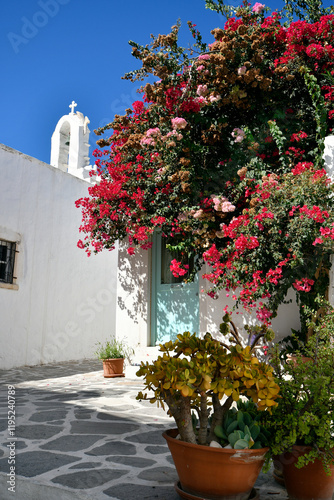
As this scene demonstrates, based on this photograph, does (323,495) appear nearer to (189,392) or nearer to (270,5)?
(189,392)

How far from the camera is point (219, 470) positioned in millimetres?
2148

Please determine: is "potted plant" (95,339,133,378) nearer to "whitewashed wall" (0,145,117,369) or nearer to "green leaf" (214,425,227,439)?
"whitewashed wall" (0,145,117,369)

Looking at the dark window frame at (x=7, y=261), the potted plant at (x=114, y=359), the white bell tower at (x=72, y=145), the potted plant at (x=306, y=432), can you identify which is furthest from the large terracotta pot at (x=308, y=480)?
the white bell tower at (x=72, y=145)

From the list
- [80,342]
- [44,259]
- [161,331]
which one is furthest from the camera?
[80,342]

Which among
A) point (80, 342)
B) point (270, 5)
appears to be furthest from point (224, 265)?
point (80, 342)

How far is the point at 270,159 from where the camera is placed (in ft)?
21.3

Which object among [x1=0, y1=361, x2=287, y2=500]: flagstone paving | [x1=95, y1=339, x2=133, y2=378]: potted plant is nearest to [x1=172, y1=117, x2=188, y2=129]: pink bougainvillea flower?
[x1=0, y1=361, x2=287, y2=500]: flagstone paving

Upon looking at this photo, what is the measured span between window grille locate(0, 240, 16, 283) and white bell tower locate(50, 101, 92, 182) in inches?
151

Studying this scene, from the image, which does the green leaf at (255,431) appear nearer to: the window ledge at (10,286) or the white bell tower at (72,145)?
the window ledge at (10,286)

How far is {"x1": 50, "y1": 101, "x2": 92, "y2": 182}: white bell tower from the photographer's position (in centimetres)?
1391

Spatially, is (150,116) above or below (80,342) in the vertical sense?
above

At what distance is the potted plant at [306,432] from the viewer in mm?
2213

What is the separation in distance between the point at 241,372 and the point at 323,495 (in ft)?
2.83

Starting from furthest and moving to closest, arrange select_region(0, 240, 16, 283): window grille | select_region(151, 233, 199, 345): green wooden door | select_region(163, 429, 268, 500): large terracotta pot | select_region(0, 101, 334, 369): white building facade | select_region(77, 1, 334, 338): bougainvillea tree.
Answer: select_region(0, 240, 16, 283): window grille < select_region(0, 101, 334, 369): white building facade < select_region(151, 233, 199, 345): green wooden door < select_region(77, 1, 334, 338): bougainvillea tree < select_region(163, 429, 268, 500): large terracotta pot
